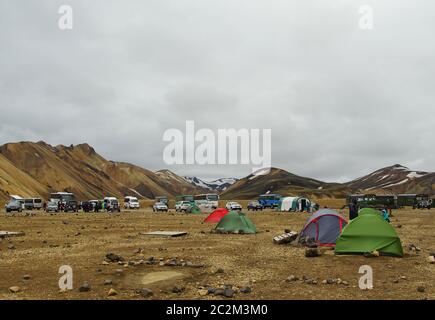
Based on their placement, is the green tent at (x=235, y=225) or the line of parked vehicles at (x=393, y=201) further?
the line of parked vehicles at (x=393, y=201)

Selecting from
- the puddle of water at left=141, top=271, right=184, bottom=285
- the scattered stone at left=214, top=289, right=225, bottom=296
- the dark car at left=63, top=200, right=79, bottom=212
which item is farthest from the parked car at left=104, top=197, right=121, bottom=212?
the scattered stone at left=214, top=289, right=225, bottom=296

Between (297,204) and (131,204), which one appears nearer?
(297,204)

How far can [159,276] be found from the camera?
458 inches

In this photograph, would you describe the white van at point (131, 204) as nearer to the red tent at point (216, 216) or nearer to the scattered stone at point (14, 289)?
the red tent at point (216, 216)

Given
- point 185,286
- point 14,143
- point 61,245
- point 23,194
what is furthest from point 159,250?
point 14,143

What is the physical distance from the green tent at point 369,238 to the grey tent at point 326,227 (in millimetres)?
2511

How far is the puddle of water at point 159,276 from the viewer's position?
1115 cm

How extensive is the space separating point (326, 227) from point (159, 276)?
1005 cm

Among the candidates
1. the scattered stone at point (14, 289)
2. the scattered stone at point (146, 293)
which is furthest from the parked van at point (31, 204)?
the scattered stone at point (146, 293)

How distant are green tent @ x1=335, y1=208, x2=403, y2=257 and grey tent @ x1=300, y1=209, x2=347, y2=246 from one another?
8.24ft

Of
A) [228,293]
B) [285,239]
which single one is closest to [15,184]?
[285,239]

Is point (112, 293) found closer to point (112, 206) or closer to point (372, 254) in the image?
point (372, 254)

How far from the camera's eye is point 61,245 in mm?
19547
